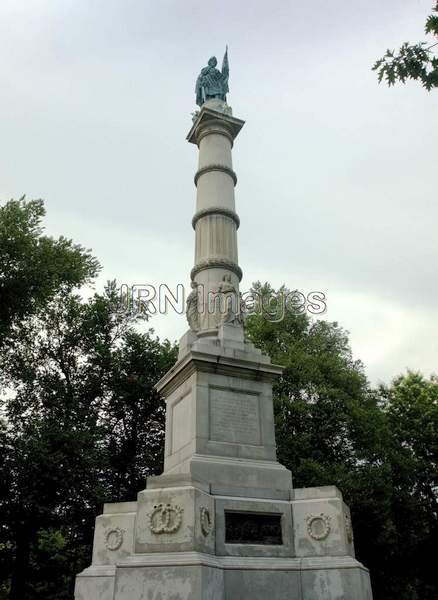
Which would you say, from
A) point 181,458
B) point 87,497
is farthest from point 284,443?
point 181,458

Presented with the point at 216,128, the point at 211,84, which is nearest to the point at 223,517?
the point at 216,128

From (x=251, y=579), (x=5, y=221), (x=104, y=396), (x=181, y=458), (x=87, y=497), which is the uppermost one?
(x=5, y=221)

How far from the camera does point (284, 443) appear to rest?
2250 cm

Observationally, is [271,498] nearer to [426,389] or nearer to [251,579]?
[251,579]

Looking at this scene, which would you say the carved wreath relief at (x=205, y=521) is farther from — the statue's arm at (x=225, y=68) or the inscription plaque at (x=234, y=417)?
the statue's arm at (x=225, y=68)

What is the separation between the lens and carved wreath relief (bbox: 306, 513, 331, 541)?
30.3 ft

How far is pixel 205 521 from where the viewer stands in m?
8.49

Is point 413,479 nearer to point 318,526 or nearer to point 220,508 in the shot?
point 318,526

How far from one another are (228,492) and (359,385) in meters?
17.7

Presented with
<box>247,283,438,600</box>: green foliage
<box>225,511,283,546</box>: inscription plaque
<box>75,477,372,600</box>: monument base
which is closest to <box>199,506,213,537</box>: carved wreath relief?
<box>75,477,372,600</box>: monument base

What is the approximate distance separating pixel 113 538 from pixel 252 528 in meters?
2.71

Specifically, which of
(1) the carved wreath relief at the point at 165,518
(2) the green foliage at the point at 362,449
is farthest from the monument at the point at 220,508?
(2) the green foliage at the point at 362,449

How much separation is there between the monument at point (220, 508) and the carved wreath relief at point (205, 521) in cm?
2

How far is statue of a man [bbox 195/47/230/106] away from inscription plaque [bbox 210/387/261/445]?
32.1 feet
